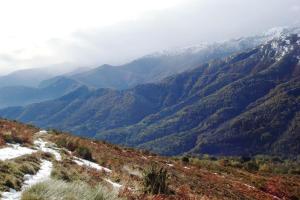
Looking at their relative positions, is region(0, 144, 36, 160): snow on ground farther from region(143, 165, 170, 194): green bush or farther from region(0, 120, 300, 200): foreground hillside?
region(143, 165, 170, 194): green bush

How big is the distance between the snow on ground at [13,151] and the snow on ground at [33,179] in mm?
1226

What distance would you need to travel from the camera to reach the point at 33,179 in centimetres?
1520

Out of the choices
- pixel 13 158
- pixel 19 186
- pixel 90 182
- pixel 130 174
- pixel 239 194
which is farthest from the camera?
pixel 239 194

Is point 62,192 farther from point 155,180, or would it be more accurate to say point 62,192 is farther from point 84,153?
point 84,153

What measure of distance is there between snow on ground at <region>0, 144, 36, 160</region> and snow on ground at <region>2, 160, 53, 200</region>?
1226mm

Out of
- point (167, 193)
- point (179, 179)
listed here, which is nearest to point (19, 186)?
point (167, 193)

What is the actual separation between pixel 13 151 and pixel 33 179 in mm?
5883

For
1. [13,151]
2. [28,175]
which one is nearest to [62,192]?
[28,175]

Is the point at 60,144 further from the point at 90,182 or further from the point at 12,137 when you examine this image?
the point at 90,182

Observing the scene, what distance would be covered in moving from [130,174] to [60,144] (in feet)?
22.3

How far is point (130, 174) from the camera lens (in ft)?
76.4

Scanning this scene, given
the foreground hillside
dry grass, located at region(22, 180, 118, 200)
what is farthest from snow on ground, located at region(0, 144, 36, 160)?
dry grass, located at region(22, 180, 118, 200)

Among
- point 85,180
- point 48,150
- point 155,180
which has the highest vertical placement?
point 48,150

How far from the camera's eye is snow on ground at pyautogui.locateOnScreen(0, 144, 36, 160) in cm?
1877
